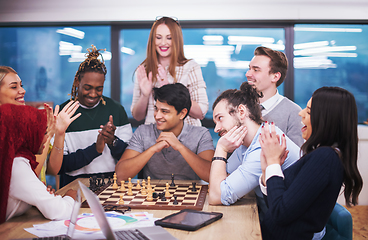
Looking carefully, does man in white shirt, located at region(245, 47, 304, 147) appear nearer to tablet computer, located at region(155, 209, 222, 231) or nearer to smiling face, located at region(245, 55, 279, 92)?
smiling face, located at region(245, 55, 279, 92)

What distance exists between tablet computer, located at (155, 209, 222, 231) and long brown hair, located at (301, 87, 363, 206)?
56 centimetres

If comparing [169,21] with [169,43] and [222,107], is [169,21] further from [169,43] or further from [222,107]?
[222,107]

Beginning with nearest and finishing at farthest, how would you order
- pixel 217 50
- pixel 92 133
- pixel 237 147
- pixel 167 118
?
1. pixel 237 147
2. pixel 167 118
3. pixel 92 133
4. pixel 217 50

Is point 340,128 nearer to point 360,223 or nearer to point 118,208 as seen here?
point 118,208

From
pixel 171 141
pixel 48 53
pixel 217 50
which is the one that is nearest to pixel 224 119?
pixel 171 141

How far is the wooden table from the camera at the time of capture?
1.34 meters

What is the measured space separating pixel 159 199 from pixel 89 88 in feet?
4.63

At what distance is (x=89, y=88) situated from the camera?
2.85 m

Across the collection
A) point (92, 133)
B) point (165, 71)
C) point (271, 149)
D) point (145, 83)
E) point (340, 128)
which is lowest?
point (92, 133)

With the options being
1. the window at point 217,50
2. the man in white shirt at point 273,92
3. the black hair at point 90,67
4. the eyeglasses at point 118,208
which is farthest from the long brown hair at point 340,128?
the window at point 217,50

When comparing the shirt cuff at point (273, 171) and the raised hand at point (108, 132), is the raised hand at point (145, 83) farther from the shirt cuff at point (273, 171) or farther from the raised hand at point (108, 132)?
the shirt cuff at point (273, 171)

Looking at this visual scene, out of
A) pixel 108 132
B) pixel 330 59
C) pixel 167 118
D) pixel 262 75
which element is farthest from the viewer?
pixel 330 59

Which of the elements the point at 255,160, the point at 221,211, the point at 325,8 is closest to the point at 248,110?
the point at 255,160

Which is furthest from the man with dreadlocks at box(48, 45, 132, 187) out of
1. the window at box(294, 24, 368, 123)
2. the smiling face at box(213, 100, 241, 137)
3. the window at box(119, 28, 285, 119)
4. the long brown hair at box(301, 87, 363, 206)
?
the window at box(294, 24, 368, 123)
